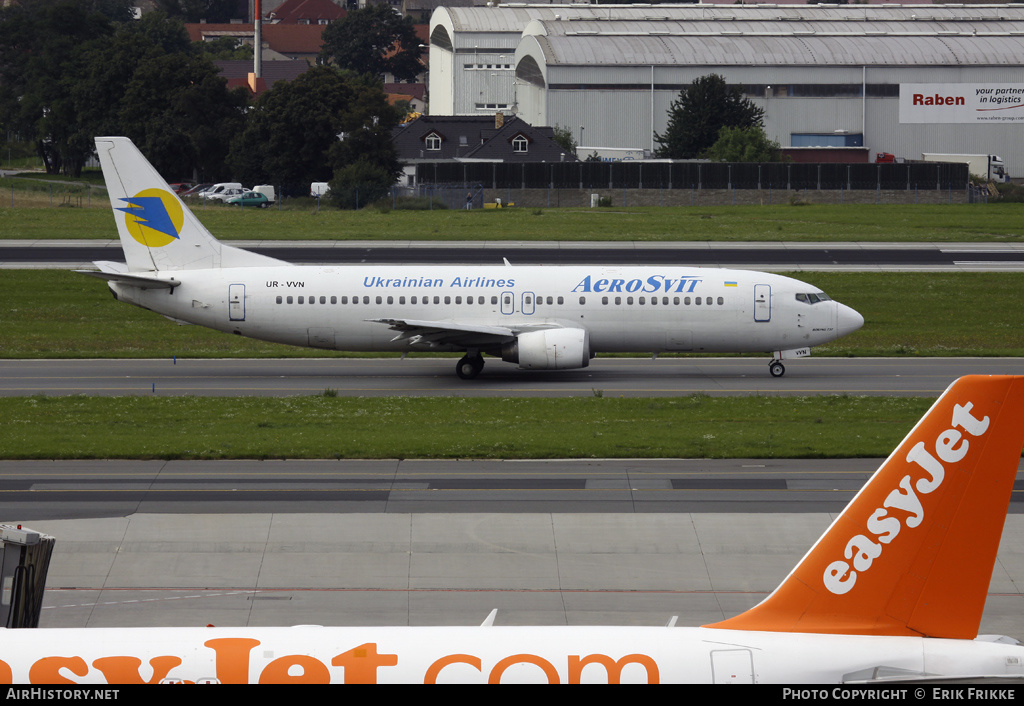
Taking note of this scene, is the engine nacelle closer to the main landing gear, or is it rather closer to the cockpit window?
the main landing gear

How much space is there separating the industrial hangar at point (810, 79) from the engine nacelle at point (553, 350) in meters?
→ 87.7

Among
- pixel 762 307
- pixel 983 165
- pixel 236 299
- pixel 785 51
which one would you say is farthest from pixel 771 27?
pixel 236 299

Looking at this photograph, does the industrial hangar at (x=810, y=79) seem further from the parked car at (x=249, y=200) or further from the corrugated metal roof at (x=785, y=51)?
the parked car at (x=249, y=200)

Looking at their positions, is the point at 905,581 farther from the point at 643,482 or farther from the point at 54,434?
the point at 54,434

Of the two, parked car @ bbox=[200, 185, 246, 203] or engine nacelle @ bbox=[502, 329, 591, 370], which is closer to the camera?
engine nacelle @ bbox=[502, 329, 591, 370]

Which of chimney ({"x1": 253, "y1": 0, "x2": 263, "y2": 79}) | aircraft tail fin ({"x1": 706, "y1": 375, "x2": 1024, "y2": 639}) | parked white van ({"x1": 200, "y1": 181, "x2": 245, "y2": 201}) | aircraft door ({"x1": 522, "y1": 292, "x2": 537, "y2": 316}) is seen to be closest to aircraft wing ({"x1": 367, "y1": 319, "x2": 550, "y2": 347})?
aircraft door ({"x1": 522, "y1": 292, "x2": 537, "y2": 316})

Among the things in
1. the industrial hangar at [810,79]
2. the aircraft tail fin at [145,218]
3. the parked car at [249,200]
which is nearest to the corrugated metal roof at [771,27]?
the industrial hangar at [810,79]

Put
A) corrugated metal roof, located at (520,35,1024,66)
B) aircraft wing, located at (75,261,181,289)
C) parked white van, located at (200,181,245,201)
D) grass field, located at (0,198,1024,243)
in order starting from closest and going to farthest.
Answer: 1. aircraft wing, located at (75,261,181,289)
2. grass field, located at (0,198,1024,243)
3. parked white van, located at (200,181,245,201)
4. corrugated metal roof, located at (520,35,1024,66)

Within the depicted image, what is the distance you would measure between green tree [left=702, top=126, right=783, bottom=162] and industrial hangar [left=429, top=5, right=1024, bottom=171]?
26.3ft

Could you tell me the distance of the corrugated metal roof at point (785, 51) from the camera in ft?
409

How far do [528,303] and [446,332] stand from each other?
314cm

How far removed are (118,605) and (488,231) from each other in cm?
6431

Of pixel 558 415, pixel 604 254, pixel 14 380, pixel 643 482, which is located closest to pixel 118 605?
pixel 643 482

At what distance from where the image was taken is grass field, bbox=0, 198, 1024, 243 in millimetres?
79188
